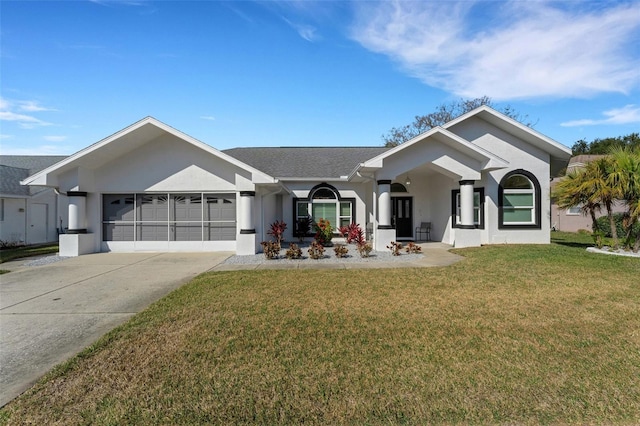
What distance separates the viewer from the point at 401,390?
10.7 ft

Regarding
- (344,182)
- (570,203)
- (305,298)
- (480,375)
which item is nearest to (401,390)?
(480,375)

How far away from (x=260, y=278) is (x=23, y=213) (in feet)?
54.9

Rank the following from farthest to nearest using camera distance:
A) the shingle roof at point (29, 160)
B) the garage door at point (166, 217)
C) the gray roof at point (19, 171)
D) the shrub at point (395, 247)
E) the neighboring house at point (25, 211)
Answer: the shingle roof at point (29, 160)
the gray roof at point (19, 171)
the neighboring house at point (25, 211)
the garage door at point (166, 217)
the shrub at point (395, 247)

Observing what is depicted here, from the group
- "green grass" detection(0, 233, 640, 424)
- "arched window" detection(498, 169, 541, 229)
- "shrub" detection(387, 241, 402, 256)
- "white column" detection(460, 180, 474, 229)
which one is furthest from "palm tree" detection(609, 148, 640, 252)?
"shrub" detection(387, 241, 402, 256)

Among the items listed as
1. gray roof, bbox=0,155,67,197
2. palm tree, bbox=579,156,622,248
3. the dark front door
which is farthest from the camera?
the dark front door

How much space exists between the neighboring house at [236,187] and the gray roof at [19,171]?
6.34m

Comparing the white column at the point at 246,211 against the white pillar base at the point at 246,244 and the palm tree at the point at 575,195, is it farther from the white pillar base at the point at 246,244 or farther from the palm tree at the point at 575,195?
the palm tree at the point at 575,195

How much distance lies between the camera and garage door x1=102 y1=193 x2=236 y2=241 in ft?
44.0

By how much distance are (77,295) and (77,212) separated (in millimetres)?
7459

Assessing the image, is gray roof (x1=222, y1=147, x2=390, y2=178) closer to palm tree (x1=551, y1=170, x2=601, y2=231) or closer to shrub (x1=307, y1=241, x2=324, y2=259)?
shrub (x1=307, y1=241, x2=324, y2=259)

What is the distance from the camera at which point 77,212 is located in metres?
12.6

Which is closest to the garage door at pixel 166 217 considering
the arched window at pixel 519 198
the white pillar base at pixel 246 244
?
the white pillar base at pixel 246 244

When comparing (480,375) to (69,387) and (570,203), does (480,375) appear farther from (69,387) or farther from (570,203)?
(570,203)

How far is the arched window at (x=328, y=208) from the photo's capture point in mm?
16703
